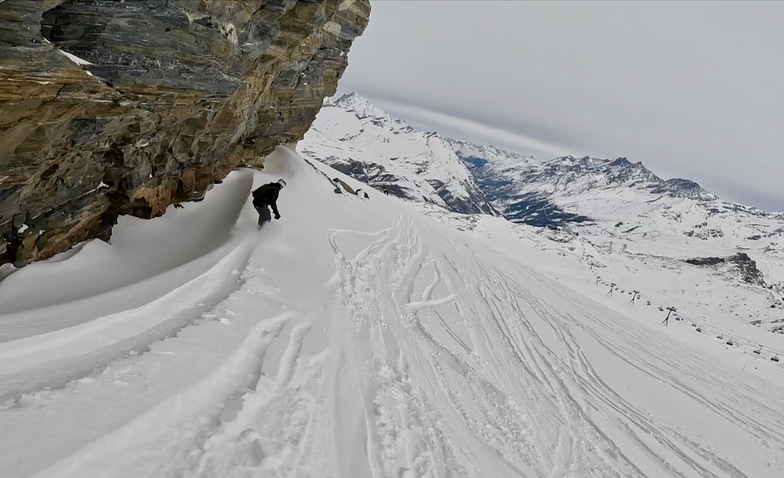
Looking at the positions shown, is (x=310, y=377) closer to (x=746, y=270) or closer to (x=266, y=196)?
(x=266, y=196)

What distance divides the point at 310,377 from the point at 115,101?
613 cm

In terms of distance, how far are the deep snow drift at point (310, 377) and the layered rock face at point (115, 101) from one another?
0.85 metres

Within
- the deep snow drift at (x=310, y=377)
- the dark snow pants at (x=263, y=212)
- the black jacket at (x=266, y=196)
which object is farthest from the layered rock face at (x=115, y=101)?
the dark snow pants at (x=263, y=212)

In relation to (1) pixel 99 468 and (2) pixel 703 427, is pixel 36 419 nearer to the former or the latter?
(1) pixel 99 468

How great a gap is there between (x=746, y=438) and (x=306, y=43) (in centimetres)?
1712

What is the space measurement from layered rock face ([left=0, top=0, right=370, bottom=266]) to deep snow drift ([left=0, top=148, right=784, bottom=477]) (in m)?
0.85

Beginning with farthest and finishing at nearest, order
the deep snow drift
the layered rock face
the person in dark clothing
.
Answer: the person in dark clothing → the layered rock face → the deep snow drift

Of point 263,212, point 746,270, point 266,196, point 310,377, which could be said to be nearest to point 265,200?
point 266,196

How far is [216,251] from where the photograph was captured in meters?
10.0

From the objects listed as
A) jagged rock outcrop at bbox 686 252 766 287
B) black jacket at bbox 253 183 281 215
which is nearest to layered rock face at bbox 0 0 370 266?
black jacket at bbox 253 183 281 215

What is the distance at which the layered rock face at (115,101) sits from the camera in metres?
6.24

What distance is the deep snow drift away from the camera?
13.9ft

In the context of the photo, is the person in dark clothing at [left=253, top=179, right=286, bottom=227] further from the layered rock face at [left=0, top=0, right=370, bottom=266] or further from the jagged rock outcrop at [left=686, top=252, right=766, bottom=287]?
the jagged rock outcrop at [left=686, top=252, right=766, bottom=287]

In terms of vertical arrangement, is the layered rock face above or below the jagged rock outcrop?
below
